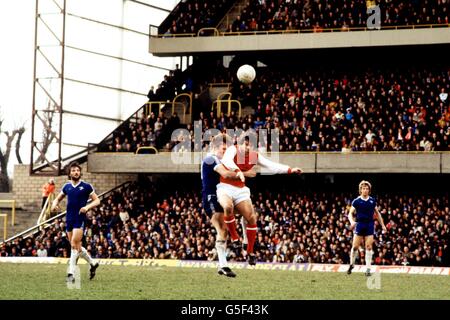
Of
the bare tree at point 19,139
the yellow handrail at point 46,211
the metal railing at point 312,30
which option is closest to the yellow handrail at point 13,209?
the yellow handrail at point 46,211

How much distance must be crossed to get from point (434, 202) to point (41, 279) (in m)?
20.6

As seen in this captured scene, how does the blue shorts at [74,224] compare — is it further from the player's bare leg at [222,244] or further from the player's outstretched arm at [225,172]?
the player's outstretched arm at [225,172]

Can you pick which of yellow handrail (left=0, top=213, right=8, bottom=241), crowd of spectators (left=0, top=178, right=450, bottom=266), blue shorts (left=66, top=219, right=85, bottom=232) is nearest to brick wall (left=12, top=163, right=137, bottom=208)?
yellow handrail (left=0, top=213, right=8, bottom=241)

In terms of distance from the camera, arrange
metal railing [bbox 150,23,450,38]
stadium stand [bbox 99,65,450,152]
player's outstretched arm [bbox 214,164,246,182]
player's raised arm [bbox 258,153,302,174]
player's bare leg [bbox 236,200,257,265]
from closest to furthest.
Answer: player's raised arm [bbox 258,153,302,174] → player's outstretched arm [bbox 214,164,246,182] → player's bare leg [bbox 236,200,257,265] → stadium stand [bbox 99,65,450,152] → metal railing [bbox 150,23,450,38]

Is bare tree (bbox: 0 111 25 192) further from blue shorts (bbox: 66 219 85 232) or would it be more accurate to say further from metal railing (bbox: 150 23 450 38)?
blue shorts (bbox: 66 219 85 232)

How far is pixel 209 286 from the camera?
16688mm

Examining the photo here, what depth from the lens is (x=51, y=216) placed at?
1686 inches

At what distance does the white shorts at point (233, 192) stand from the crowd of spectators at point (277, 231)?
1517 cm

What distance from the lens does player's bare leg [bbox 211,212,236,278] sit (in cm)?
1769

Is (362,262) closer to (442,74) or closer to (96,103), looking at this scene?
(442,74)

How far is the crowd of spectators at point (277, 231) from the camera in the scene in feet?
107

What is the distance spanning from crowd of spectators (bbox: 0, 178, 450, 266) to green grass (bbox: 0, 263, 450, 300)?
37.5ft

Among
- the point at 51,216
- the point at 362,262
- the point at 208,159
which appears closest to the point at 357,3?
the point at 362,262

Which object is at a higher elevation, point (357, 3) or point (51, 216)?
point (357, 3)
